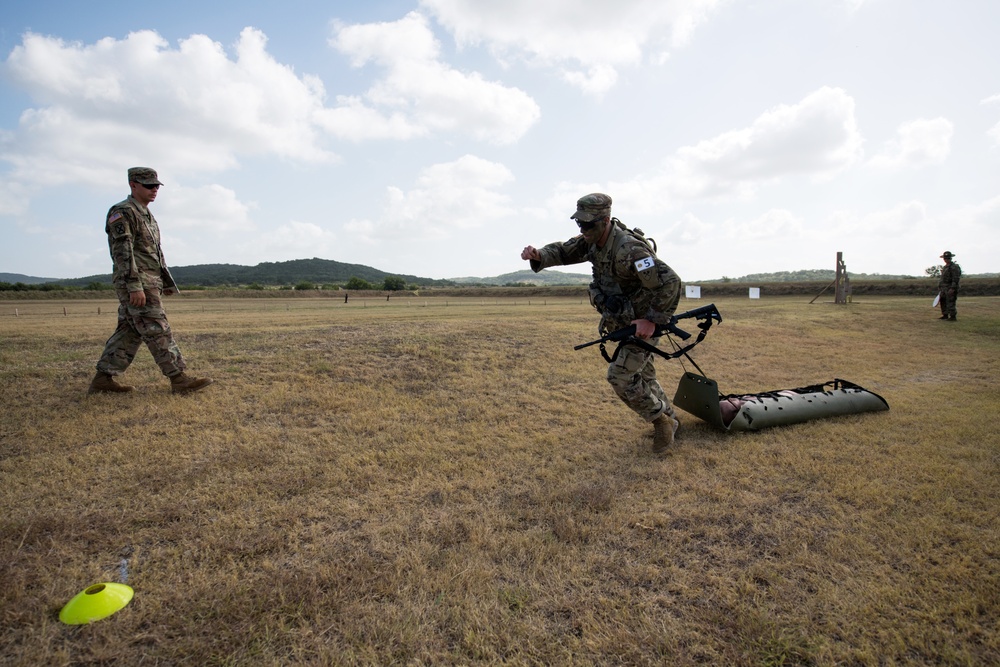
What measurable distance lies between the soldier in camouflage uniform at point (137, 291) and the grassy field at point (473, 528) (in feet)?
1.27

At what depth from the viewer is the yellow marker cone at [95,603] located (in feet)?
8.98

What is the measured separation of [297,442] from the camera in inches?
220

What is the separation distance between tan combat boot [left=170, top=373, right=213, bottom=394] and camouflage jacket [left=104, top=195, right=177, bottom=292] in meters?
1.27

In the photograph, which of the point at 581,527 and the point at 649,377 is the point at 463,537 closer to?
the point at 581,527

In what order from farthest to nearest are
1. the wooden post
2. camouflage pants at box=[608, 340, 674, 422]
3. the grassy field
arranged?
the wooden post < camouflage pants at box=[608, 340, 674, 422] < the grassy field

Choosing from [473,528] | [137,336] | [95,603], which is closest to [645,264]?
[473,528]

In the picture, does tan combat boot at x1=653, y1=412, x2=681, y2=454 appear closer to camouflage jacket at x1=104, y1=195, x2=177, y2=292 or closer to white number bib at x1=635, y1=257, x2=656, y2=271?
white number bib at x1=635, y1=257, x2=656, y2=271

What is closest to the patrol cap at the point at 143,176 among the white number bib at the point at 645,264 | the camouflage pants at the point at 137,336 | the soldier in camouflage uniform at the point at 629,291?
the camouflage pants at the point at 137,336

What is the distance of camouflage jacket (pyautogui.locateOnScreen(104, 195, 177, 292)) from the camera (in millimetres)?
6328

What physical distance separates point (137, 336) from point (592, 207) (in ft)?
20.1

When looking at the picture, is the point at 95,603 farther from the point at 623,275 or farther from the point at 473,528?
the point at 623,275

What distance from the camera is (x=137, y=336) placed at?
6695mm

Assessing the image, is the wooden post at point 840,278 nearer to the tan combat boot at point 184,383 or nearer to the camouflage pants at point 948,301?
the camouflage pants at point 948,301

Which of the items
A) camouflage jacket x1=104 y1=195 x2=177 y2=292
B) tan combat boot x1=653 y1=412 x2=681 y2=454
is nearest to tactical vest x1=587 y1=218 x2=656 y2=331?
tan combat boot x1=653 y1=412 x2=681 y2=454
